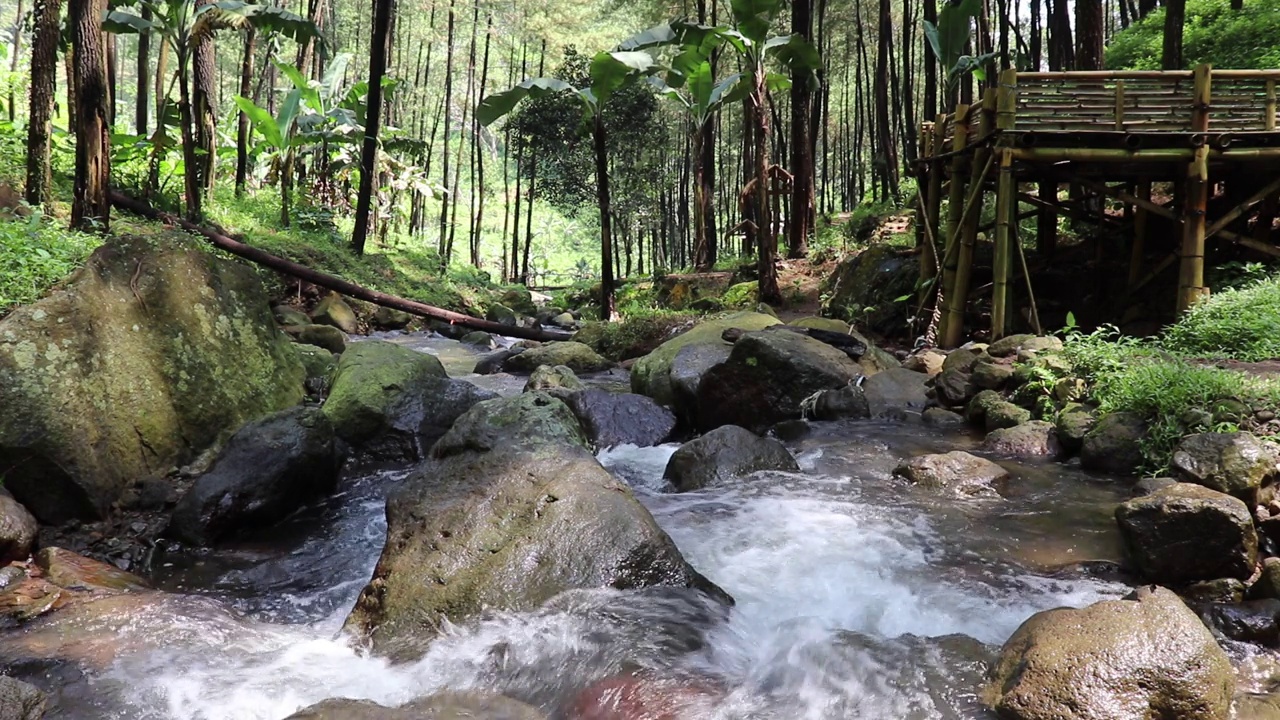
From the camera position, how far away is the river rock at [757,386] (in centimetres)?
882

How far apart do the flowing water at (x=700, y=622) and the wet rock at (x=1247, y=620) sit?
0.48 meters

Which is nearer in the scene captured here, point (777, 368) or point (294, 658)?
point (294, 658)

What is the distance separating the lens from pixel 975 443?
7668 mm

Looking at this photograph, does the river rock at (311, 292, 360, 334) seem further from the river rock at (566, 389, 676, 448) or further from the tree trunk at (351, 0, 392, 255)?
the river rock at (566, 389, 676, 448)

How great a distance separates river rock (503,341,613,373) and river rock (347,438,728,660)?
7.48 meters

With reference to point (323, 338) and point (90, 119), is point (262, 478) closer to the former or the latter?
point (90, 119)

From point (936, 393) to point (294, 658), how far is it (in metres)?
7.48

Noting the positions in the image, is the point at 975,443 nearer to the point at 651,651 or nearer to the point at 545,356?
the point at 651,651

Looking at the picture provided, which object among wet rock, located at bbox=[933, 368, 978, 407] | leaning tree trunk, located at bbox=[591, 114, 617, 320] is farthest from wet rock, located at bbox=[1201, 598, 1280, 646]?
leaning tree trunk, located at bbox=[591, 114, 617, 320]

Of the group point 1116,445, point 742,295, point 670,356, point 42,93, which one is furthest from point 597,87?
point 1116,445

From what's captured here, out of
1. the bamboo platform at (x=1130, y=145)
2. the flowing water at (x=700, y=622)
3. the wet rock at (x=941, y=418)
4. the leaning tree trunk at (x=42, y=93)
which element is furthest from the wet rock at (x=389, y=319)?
the wet rock at (x=941, y=418)

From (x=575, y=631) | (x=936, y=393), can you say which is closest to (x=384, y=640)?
(x=575, y=631)

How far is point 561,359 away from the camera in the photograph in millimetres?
12562

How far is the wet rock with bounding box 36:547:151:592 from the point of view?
4414mm
